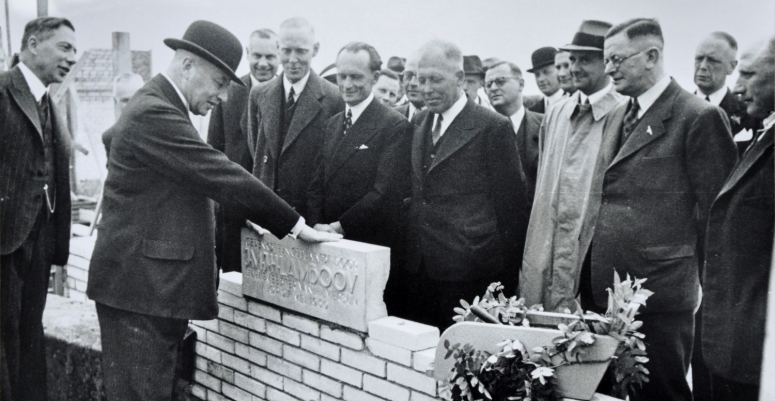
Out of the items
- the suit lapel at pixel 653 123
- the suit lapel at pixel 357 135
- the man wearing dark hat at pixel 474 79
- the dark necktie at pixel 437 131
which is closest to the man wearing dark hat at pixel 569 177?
the suit lapel at pixel 653 123

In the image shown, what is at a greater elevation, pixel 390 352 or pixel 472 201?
pixel 472 201

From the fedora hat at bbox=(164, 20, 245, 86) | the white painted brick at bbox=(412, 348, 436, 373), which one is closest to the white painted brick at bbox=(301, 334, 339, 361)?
the white painted brick at bbox=(412, 348, 436, 373)

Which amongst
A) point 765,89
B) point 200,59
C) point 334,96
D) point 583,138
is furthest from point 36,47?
point 765,89

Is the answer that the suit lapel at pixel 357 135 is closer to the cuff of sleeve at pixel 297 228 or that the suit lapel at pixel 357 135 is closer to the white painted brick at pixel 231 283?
the cuff of sleeve at pixel 297 228

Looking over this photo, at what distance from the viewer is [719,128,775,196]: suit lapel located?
250 cm

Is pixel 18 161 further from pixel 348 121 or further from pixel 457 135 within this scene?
pixel 457 135

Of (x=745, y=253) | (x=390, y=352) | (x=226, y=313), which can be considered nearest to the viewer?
(x=745, y=253)

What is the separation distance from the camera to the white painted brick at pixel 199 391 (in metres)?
4.21

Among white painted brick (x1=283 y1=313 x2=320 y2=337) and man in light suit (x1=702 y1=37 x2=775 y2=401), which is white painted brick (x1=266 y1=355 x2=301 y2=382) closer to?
white painted brick (x1=283 y1=313 x2=320 y2=337)

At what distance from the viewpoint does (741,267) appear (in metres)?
2.57

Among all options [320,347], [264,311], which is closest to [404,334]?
[320,347]

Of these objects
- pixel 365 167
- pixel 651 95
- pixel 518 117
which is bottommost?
pixel 365 167

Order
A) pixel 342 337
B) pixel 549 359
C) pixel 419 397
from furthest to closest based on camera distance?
1. pixel 342 337
2. pixel 419 397
3. pixel 549 359

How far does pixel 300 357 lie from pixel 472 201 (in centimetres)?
125
